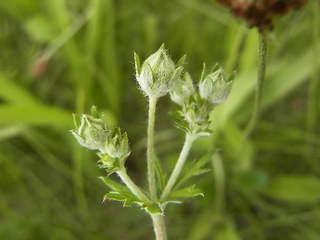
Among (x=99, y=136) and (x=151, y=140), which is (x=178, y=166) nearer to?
(x=151, y=140)

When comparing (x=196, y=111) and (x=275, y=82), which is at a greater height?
(x=275, y=82)

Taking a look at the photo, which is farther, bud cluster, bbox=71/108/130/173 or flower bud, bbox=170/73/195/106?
flower bud, bbox=170/73/195/106

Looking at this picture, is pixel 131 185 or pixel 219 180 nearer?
pixel 131 185

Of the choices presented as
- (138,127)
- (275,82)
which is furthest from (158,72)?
(138,127)

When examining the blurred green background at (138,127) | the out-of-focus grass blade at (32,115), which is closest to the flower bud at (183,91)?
the blurred green background at (138,127)

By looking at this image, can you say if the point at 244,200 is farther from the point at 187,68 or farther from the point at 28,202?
→ the point at 28,202

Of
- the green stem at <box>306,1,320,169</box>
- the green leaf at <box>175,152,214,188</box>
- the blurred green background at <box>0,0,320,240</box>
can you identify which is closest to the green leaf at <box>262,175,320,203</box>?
the blurred green background at <box>0,0,320,240</box>

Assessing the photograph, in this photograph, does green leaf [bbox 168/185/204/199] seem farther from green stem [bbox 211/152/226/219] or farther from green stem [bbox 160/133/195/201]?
Result: green stem [bbox 211/152/226/219]
